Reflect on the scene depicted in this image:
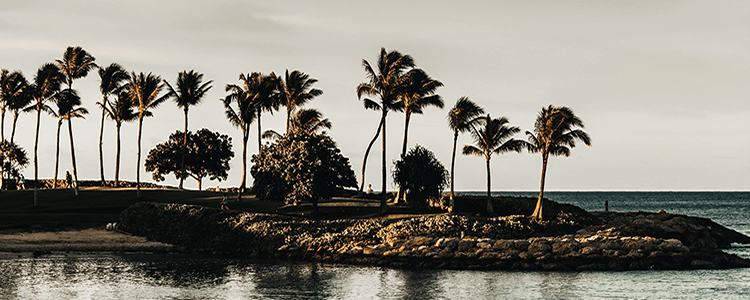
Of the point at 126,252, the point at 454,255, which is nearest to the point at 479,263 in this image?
the point at 454,255

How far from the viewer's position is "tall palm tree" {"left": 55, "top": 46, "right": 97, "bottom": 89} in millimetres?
80750

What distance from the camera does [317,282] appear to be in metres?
35.3

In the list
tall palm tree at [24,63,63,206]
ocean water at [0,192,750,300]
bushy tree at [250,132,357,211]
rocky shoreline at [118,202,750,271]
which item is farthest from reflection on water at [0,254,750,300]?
tall palm tree at [24,63,63,206]

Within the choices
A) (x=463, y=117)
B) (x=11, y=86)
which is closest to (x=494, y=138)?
(x=463, y=117)

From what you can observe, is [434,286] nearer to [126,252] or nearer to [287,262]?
[287,262]

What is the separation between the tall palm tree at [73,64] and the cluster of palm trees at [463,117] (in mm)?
40125

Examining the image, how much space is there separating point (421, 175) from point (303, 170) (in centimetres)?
1145

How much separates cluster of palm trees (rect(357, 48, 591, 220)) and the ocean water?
1892cm

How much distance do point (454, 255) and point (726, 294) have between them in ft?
50.7

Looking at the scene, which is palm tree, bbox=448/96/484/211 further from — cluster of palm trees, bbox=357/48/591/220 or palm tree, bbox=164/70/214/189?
palm tree, bbox=164/70/214/189

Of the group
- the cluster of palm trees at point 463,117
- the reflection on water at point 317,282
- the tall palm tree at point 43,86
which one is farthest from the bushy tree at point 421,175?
the tall palm tree at point 43,86

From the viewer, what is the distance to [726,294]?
107 feet

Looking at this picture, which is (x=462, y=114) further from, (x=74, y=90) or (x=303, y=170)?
(x=74, y=90)

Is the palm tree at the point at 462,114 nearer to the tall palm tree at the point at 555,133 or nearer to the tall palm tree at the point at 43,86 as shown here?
the tall palm tree at the point at 555,133
